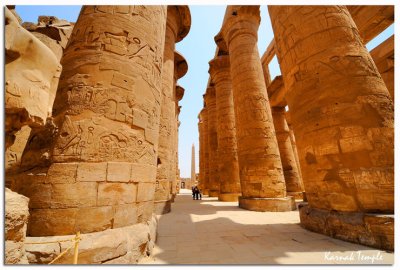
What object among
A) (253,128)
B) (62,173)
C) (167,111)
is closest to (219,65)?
(167,111)

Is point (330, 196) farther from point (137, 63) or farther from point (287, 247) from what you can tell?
point (137, 63)

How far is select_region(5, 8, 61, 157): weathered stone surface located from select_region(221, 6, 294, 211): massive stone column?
648cm

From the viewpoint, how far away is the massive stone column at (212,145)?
46.9 feet

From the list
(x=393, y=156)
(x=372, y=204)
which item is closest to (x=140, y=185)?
(x=372, y=204)

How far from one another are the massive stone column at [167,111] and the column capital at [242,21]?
2.17m

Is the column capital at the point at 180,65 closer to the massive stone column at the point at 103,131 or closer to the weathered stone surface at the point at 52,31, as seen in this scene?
the weathered stone surface at the point at 52,31

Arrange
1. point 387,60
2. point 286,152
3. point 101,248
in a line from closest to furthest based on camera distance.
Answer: point 101,248 < point 387,60 < point 286,152

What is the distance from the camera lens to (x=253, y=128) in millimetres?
7617

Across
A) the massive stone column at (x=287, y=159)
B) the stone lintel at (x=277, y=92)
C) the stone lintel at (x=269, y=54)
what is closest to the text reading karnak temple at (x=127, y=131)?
the massive stone column at (x=287, y=159)

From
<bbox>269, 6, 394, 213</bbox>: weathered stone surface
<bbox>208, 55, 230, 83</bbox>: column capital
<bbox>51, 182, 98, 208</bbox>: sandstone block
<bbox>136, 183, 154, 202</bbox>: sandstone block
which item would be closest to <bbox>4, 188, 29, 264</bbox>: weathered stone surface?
<bbox>51, 182, 98, 208</bbox>: sandstone block

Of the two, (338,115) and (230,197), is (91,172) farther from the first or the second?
(230,197)

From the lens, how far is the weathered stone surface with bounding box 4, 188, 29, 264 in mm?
1644

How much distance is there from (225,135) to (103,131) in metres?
9.56

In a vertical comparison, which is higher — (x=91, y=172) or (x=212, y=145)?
(x=212, y=145)
